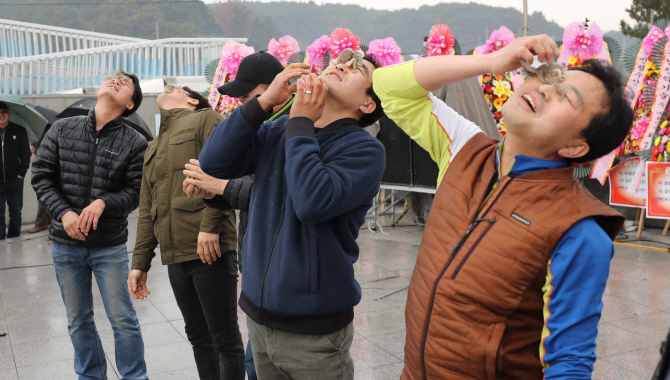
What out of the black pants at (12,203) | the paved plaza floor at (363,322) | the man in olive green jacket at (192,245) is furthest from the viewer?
the black pants at (12,203)

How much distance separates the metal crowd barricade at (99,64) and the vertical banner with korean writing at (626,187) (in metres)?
11.4

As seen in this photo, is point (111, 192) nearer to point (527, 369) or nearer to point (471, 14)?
point (527, 369)

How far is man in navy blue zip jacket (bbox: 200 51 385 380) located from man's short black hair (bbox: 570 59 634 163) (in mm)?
741

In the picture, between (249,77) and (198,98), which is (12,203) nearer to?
(198,98)

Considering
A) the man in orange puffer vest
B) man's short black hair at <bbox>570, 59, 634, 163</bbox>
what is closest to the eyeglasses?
the man in orange puffer vest

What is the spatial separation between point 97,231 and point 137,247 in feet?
0.97

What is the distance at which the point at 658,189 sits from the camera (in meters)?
7.73

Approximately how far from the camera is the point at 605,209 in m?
1.42

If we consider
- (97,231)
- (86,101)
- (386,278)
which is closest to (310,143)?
(97,231)

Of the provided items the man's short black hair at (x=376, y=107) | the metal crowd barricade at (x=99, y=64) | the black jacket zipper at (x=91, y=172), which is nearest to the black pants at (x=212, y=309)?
the black jacket zipper at (x=91, y=172)

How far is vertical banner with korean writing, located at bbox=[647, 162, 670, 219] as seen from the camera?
24.9ft

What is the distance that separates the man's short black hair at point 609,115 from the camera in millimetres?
1456

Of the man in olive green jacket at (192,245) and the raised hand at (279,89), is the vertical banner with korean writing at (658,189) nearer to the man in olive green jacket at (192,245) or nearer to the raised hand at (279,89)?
the man in olive green jacket at (192,245)

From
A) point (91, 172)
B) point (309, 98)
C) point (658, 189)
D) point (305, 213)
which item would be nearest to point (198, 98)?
point (91, 172)
